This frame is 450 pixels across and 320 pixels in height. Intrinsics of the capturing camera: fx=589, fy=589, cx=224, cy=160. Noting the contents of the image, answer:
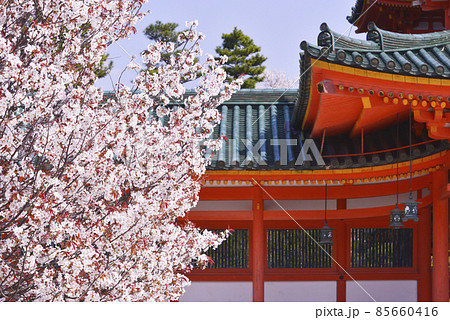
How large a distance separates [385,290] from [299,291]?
4.92ft

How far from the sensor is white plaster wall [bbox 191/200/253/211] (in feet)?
32.8

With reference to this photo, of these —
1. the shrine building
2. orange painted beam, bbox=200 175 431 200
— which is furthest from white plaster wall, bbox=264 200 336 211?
orange painted beam, bbox=200 175 431 200

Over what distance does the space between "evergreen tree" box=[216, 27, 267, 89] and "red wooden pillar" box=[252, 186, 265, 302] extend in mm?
17188

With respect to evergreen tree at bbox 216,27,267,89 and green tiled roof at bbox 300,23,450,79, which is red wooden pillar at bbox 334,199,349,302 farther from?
evergreen tree at bbox 216,27,267,89

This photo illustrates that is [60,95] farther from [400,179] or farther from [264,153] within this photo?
[400,179]

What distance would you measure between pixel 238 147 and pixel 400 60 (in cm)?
325

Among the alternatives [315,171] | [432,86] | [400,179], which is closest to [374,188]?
[400,179]

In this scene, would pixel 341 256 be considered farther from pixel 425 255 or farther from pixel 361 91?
pixel 361 91

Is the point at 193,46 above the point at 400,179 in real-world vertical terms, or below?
above

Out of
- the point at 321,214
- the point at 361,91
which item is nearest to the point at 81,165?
the point at 361,91

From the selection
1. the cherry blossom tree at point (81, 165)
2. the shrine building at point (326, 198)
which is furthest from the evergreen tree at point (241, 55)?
the cherry blossom tree at point (81, 165)

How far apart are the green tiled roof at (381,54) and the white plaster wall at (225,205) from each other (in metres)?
3.94

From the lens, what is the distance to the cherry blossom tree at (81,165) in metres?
4.20

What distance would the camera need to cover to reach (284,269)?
10312 millimetres
